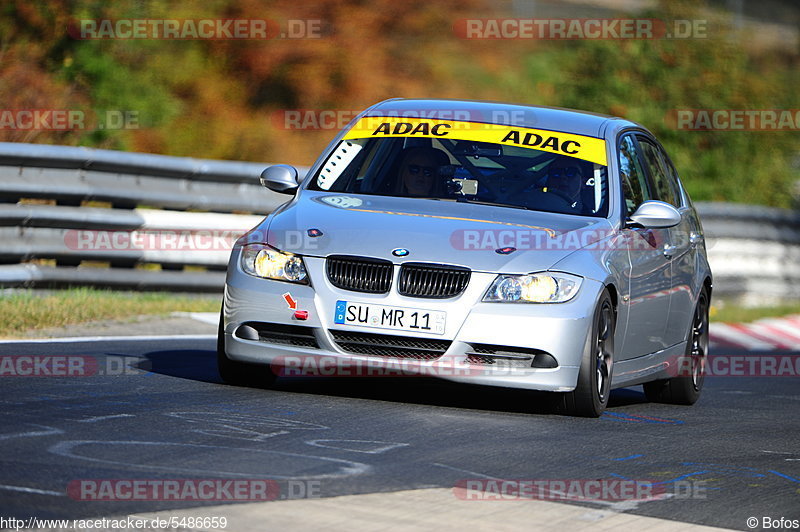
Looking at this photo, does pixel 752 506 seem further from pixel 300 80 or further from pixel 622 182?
pixel 300 80

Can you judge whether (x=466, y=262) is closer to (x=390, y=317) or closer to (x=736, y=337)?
(x=390, y=317)

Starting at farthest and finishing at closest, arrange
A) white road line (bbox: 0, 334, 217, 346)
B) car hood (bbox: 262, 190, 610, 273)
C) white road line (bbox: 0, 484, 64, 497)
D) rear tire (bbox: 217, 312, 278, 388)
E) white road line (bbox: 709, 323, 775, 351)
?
white road line (bbox: 709, 323, 775, 351) < white road line (bbox: 0, 334, 217, 346) < rear tire (bbox: 217, 312, 278, 388) < car hood (bbox: 262, 190, 610, 273) < white road line (bbox: 0, 484, 64, 497)

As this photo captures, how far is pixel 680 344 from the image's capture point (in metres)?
10.2

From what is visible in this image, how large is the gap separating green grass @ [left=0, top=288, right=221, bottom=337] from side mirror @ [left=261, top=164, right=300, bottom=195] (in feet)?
7.74

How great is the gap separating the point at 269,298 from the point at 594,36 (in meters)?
21.2

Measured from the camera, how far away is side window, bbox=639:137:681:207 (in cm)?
1040

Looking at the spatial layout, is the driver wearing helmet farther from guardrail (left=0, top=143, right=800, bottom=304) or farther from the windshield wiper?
guardrail (left=0, top=143, right=800, bottom=304)

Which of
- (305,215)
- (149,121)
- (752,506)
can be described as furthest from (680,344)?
(149,121)

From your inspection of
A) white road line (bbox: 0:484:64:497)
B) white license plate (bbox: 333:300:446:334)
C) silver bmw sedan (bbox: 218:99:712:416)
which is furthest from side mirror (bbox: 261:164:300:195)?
white road line (bbox: 0:484:64:497)

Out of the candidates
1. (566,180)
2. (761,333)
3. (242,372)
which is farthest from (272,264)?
(761,333)

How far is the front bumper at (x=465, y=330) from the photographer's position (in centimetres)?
791

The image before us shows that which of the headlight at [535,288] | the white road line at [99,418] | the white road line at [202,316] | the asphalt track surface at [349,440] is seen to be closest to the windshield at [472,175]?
the headlight at [535,288]

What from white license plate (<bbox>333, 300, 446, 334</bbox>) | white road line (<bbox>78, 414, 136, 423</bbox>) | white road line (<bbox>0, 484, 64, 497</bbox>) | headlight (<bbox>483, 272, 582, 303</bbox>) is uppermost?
headlight (<bbox>483, 272, 582, 303</bbox>)

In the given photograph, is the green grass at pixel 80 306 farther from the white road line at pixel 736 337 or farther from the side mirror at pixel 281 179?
the white road line at pixel 736 337
